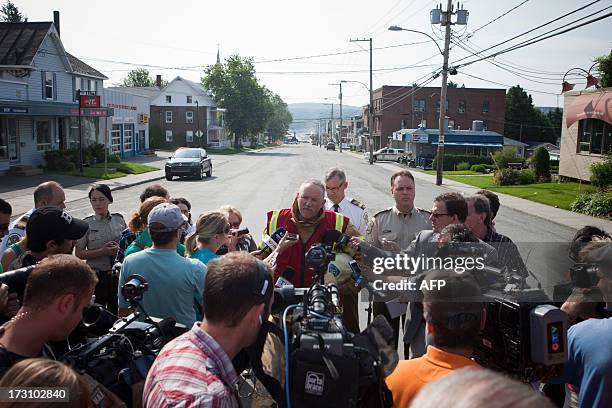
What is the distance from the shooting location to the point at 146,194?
6.34 metres

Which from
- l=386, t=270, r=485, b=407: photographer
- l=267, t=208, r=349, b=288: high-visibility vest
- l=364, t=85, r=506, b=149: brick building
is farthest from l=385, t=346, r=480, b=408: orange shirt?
l=364, t=85, r=506, b=149: brick building

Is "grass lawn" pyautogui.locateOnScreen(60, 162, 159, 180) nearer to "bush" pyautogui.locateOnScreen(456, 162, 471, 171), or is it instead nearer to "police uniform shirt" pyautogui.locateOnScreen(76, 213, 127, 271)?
"police uniform shirt" pyautogui.locateOnScreen(76, 213, 127, 271)

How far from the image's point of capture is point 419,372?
2.50 metres

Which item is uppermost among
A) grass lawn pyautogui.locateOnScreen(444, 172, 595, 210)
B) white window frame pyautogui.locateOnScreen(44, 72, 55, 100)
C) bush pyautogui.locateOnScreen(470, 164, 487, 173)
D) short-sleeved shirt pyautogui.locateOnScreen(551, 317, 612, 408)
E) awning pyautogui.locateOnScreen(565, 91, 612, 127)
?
white window frame pyautogui.locateOnScreen(44, 72, 55, 100)

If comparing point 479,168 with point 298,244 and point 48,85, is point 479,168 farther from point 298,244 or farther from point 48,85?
point 298,244

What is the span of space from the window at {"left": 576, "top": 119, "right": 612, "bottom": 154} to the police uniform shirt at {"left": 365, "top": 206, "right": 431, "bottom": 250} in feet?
86.6

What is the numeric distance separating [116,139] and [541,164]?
34.5 metres

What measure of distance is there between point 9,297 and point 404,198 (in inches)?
150

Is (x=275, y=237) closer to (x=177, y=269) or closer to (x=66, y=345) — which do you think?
(x=177, y=269)

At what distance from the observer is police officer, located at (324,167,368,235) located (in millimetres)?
6445

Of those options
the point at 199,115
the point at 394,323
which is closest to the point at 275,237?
the point at 394,323

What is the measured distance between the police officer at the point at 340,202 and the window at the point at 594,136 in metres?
26.1

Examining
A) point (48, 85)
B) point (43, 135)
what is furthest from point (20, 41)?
point (43, 135)

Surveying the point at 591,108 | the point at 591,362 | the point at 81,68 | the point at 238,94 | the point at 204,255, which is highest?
the point at 238,94
